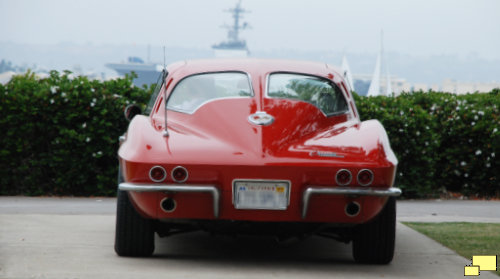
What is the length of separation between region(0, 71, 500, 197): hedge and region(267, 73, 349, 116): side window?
4.06 m

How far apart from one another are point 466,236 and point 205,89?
2971mm

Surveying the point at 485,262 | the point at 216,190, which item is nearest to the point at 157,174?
the point at 216,190

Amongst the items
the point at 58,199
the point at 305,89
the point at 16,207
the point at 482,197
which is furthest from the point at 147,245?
the point at 482,197

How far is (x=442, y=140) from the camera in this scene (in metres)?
10.6

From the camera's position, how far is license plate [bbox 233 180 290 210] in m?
4.92

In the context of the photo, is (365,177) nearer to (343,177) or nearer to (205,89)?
(343,177)

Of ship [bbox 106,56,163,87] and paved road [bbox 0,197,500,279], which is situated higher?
paved road [bbox 0,197,500,279]

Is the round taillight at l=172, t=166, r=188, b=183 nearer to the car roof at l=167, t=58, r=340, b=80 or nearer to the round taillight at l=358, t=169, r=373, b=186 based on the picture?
the round taillight at l=358, t=169, r=373, b=186

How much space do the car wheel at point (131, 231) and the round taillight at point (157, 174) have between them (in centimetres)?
51

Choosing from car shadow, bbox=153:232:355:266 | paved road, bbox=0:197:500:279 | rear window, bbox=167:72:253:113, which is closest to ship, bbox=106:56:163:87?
paved road, bbox=0:197:500:279

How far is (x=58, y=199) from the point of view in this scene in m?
9.95

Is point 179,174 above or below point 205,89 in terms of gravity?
below

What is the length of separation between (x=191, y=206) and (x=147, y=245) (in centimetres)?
73

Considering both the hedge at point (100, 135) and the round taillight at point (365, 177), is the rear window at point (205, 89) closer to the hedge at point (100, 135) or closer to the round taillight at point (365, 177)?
the round taillight at point (365, 177)
